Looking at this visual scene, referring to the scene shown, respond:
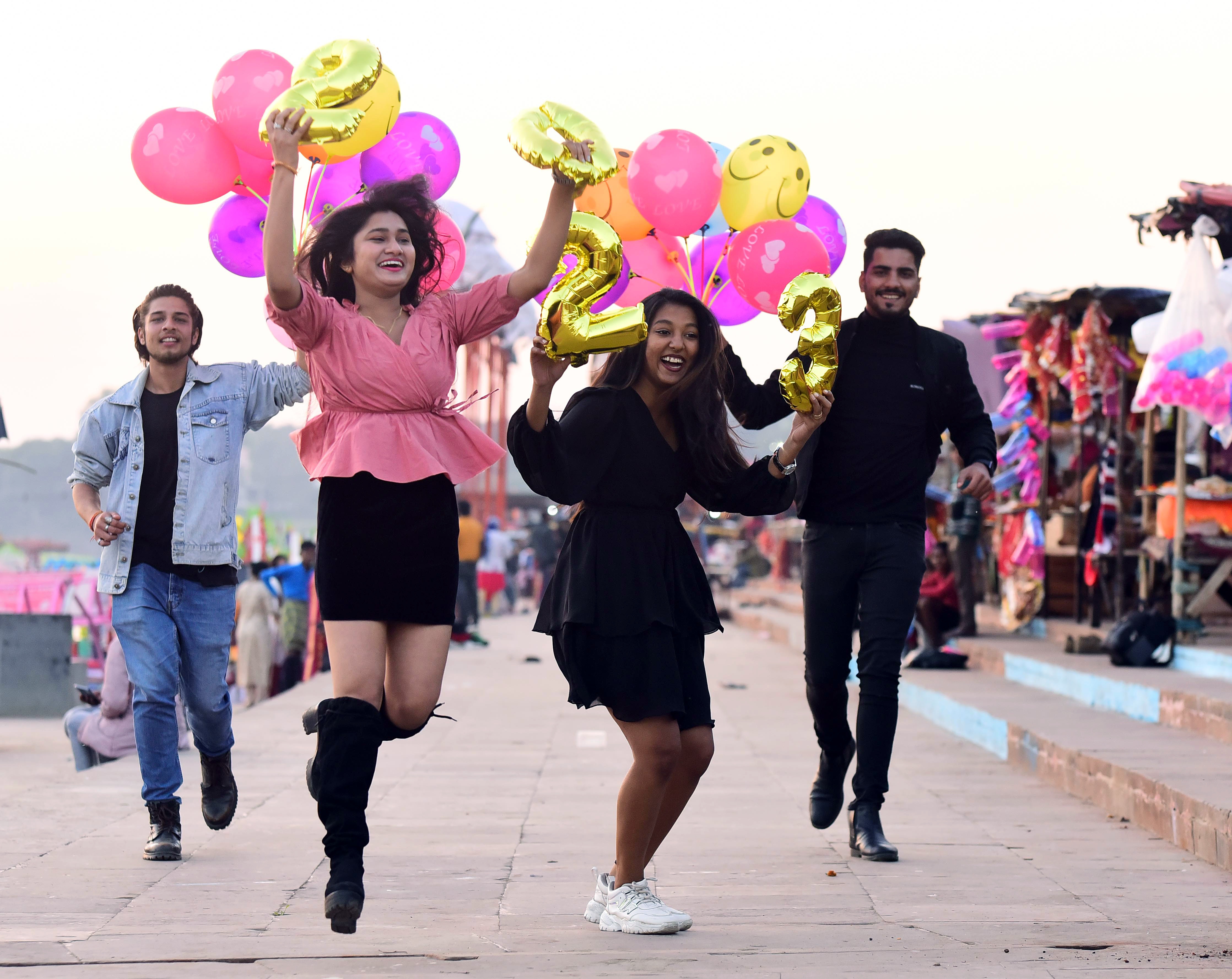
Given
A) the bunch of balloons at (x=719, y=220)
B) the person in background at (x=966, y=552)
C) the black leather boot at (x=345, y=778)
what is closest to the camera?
the black leather boot at (x=345, y=778)

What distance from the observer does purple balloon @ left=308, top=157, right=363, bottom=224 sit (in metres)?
5.23

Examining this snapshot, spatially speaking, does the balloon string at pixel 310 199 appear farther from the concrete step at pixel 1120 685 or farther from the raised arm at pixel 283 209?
the concrete step at pixel 1120 685

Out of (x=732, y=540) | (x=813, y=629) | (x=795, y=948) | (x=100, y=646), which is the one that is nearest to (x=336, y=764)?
(x=795, y=948)

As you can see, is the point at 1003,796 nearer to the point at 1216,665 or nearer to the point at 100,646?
the point at 1216,665

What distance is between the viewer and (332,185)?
526 centimetres

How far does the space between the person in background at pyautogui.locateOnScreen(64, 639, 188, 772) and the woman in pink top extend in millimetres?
3821

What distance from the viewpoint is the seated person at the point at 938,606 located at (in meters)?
12.1

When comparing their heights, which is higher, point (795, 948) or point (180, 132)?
point (180, 132)

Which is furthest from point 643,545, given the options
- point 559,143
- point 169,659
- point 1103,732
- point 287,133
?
point 1103,732

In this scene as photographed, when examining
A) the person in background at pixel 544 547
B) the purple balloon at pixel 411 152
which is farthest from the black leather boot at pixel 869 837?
the person in background at pixel 544 547

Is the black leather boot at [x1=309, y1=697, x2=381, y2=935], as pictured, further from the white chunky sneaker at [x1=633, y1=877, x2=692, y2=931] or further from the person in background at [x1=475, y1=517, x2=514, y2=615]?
the person in background at [x1=475, y1=517, x2=514, y2=615]

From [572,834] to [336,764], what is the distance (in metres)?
2.19

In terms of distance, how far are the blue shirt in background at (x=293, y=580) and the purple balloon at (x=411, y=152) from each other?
517 inches

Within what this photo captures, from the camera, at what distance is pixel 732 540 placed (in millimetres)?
53406
